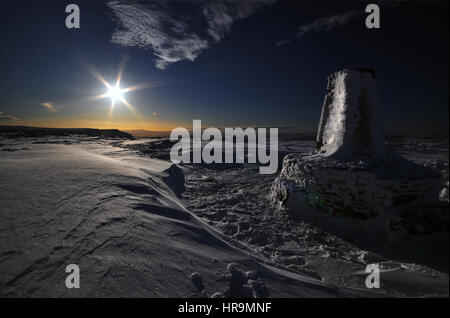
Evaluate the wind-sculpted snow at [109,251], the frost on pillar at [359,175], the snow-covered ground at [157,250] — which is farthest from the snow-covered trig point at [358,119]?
the wind-sculpted snow at [109,251]

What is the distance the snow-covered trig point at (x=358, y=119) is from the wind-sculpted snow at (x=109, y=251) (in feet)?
8.38

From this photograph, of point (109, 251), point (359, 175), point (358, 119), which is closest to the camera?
point (109, 251)

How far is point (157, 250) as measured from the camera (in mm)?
2043

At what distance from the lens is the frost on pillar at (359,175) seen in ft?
Result: 8.83

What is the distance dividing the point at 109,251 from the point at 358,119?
4499 mm

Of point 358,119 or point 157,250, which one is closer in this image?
point 157,250

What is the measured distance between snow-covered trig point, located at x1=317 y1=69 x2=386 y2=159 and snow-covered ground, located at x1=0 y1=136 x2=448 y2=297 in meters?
1.10

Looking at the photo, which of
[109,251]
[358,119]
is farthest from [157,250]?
[358,119]

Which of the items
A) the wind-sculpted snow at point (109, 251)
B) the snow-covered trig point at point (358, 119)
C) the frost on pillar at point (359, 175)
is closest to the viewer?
the wind-sculpted snow at point (109, 251)

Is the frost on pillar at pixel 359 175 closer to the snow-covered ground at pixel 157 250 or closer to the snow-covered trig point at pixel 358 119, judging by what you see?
the snow-covered trig point at pixel 358 119

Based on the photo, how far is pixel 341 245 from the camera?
119 inches

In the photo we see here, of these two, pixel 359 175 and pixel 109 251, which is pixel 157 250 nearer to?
pixel 109 251
